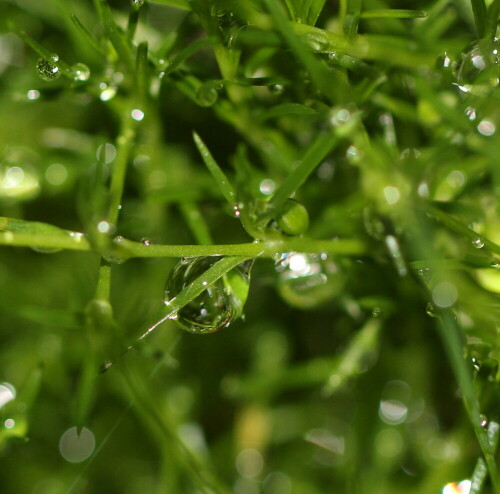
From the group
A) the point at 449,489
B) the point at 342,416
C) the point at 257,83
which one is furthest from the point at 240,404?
the point at 257,83

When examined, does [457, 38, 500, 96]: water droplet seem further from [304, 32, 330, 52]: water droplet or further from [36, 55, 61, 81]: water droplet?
[36, 55, 61, 81]: water droplet

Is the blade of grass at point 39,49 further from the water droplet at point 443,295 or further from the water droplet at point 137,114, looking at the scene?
the water droplet at point 443,295

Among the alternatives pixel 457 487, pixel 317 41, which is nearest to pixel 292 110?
pixel 317 41

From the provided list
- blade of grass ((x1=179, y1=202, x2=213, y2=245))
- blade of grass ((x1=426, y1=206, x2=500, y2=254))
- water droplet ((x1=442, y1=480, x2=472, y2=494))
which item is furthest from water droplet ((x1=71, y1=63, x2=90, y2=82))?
water droplet ((x1=442, y1=480, x2=472, y2=494))

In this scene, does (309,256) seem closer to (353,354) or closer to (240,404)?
(353,354)

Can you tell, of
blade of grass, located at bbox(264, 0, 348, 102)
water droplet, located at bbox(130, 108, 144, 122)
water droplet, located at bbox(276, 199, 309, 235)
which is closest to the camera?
blade of grass, located at bbox(264, 0, 348, 102)

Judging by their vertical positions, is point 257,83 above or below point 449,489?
above

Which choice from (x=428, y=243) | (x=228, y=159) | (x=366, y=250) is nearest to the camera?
(x=428, y=243)
